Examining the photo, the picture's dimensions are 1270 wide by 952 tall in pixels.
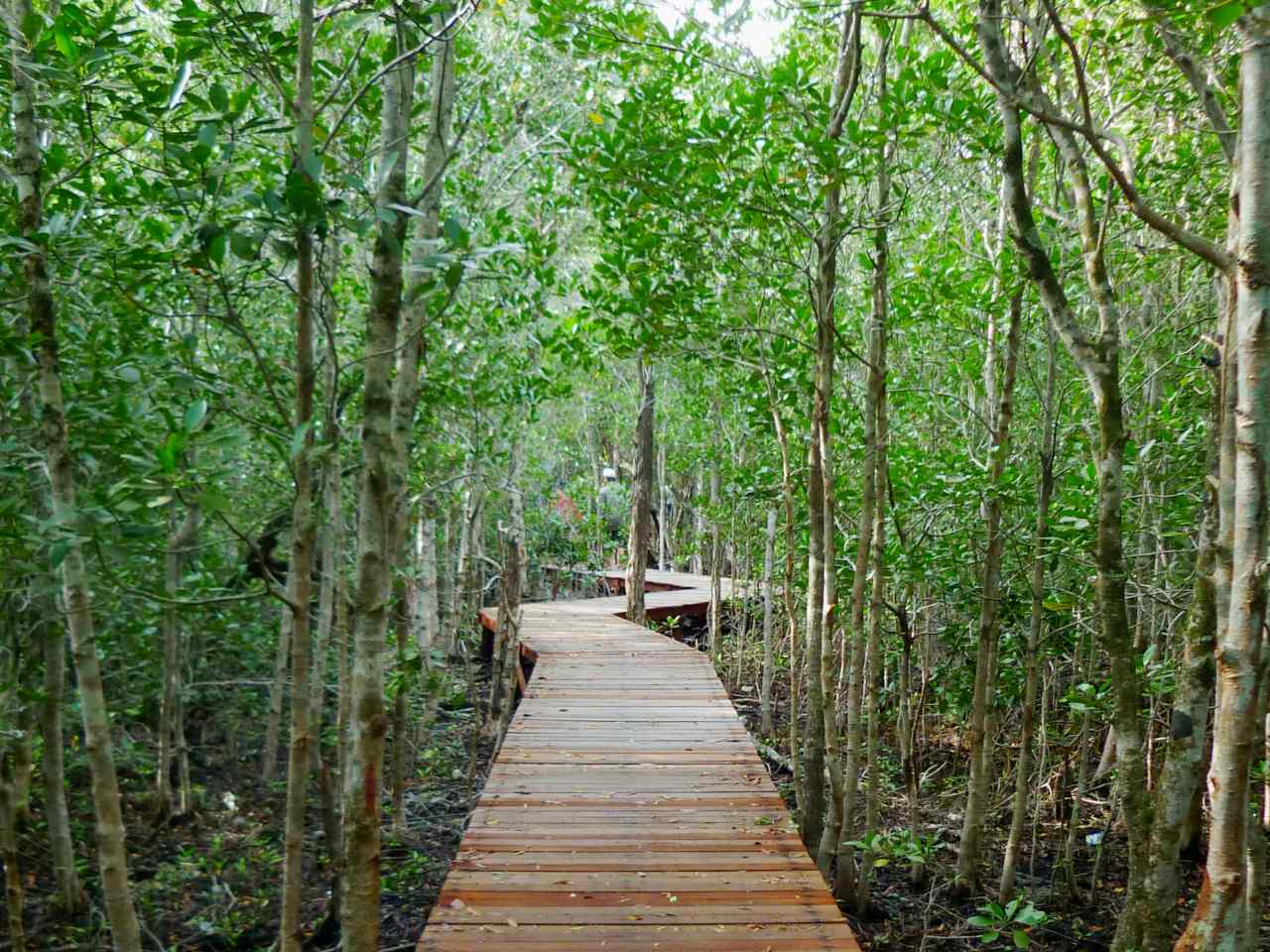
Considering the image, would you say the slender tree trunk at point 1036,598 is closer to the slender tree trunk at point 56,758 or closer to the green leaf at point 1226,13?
the green leaf at point 1226,13

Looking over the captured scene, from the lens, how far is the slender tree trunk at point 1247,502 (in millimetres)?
2010

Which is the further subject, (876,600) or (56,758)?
(876,600)

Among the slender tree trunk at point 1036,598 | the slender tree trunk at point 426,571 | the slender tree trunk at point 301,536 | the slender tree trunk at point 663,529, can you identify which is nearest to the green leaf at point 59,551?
the slender tree trunk at point 301,536

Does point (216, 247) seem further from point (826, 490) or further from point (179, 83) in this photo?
point (826, 490)

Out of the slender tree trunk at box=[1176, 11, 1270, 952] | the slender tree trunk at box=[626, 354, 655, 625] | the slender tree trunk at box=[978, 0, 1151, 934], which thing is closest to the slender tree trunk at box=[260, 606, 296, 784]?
the slender tree trunk at box=[626, 354, 655, 625]

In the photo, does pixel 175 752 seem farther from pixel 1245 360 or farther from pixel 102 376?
pixel 1245 360

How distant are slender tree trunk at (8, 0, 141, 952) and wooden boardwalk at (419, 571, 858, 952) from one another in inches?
42.8

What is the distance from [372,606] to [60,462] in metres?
1.16

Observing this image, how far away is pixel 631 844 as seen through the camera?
13.5ft

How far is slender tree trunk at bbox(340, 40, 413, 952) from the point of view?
8.18 feet

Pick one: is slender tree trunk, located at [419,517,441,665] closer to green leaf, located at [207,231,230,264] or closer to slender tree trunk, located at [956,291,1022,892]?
slender tree trunk, located at [956,291,1022,892]

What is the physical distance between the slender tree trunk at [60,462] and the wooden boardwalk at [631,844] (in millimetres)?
1086

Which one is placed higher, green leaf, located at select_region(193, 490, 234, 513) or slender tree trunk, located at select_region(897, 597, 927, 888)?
green leaf, located at select_region(193, 490, 234, 513)

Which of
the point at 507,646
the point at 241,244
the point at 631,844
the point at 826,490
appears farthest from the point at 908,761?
the point at 241,244
